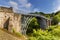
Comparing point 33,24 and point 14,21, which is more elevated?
point 14,21

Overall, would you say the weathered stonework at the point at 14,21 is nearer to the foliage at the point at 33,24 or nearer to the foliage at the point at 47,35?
the foliage at the point at 33,24

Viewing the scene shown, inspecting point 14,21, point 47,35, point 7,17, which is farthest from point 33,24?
point 47,35

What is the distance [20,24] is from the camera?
5106 cm

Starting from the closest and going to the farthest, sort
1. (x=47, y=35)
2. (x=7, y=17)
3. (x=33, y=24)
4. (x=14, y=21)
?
(x=47, y=35)
(x=7, y=17)
(x=14, y=21)
(x=33, y=24)

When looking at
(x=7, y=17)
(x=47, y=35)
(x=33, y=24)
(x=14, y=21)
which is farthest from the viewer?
(x=33, y=24)

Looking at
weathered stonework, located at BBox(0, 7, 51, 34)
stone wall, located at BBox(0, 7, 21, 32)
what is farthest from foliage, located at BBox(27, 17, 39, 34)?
stone wall, located at BBox(0, 7, 21, 32)

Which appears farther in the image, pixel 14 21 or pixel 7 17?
pixel 14 21

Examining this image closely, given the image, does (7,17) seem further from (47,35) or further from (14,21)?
(47,35)

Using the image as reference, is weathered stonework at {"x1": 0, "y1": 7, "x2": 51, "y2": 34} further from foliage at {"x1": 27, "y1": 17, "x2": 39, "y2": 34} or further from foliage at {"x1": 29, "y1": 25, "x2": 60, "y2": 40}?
foliage at {"x1": 29, "y1": 25, "x2": 60, "y2": 40}

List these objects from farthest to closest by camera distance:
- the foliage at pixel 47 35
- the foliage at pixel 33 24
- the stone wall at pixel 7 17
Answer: the foliage at pixel 33 24, the stone wall at pixel 7 17, the foliage at pixel 47 35

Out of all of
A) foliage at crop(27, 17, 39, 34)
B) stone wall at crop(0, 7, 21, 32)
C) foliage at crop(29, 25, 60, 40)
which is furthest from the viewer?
foliage at crop(27, 17, 39, 34)

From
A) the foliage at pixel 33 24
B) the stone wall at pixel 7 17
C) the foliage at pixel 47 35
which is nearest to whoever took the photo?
the foliage at pixel 47 35

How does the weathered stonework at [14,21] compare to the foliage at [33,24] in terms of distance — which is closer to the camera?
the weathered stonework at [14,21]

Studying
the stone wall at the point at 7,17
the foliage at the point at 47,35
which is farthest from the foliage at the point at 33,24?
the foliage at the point at 47,35
